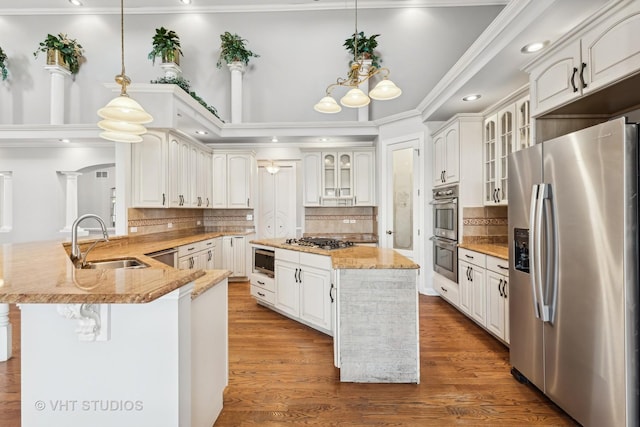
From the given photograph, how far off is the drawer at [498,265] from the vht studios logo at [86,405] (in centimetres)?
272

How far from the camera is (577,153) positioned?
1661 millimetres

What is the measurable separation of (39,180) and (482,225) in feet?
26.0

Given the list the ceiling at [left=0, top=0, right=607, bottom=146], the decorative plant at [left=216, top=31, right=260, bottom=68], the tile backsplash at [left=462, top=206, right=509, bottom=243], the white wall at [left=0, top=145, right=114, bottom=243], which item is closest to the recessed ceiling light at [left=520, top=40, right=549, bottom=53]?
the ceiling at [left=0, top=0, right=607, bottom=146]

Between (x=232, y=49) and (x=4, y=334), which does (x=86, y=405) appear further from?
(x=232, y=49)

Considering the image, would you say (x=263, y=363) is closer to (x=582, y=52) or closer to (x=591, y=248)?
(x=591, y=248)

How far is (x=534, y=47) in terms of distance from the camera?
232 centimetres

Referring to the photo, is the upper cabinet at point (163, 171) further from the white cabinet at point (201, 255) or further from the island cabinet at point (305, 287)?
the island cabinet at point (305, 287)

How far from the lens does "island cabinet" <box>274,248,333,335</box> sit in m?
2.97

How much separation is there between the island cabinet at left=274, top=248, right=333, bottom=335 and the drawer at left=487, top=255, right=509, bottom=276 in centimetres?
151

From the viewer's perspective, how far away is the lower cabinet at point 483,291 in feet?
8.60

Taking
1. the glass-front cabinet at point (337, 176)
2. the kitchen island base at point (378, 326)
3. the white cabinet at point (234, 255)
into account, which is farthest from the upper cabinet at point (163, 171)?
the kitchen island base at point (378, 326)

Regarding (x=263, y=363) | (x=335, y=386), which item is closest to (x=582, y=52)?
(x=335, y=386)

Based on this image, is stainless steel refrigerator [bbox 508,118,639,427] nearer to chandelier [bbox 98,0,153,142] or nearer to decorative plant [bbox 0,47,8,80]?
chandelier [bbox 98,0,153,142]

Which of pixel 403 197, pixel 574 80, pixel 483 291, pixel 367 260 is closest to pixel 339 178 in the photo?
pixel 403 197
